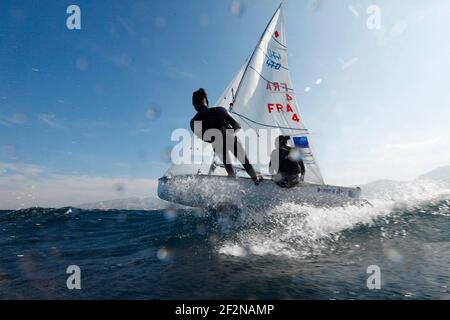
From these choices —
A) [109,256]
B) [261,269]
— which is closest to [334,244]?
[261,269]

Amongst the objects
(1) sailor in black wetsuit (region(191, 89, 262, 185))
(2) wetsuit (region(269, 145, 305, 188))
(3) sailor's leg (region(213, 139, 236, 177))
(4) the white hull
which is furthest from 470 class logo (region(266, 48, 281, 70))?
(3) sailor's leg (region(213, 139, 236, 177))

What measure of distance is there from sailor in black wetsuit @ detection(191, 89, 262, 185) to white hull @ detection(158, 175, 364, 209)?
95 cm

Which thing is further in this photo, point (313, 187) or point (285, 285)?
point (313, 187)

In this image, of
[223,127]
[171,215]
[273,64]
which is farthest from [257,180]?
[273,64]

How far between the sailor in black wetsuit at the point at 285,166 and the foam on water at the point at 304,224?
0.86 metres

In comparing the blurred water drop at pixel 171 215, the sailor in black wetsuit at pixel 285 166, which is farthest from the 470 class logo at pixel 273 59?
the blurred water drop at pixel 171 215

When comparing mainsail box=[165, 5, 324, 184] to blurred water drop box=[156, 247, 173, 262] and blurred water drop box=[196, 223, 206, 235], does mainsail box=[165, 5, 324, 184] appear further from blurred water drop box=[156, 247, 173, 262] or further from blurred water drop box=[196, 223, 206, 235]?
blurred water drop box=[156, 247, 173, 262]

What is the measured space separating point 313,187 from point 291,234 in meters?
3.57

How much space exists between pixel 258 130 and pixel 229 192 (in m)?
5.19

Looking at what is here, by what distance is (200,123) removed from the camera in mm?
7340

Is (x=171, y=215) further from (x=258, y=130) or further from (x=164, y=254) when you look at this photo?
(x=164, y=254)

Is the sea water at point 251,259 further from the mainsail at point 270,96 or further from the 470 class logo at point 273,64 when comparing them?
the 470 class logo at point 273,64
